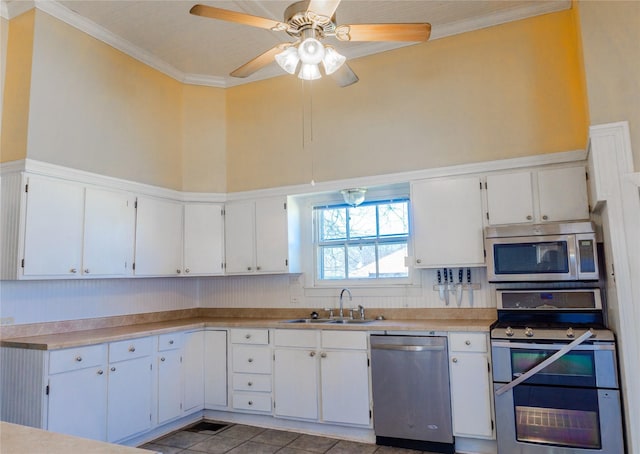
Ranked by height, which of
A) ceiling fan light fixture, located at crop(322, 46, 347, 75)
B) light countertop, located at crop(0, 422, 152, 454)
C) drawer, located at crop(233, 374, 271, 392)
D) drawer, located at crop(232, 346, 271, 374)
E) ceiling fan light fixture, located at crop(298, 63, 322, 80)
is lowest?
drawer, located at crop(233, 374, 271, 392)

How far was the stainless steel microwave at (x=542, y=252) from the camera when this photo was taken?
3.21 meters

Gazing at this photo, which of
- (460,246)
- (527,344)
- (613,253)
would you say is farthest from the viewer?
(460,246)

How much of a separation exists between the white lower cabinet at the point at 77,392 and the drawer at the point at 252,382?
3.90 feet

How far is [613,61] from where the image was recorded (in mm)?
2918

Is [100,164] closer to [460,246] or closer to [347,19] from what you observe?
[347,19]

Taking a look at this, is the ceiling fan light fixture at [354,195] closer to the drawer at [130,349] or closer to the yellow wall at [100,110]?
the yellow wall at [100,110]

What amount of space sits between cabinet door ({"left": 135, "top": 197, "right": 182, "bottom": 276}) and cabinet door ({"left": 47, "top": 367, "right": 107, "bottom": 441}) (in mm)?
1094

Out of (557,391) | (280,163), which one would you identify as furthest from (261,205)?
(557,391)

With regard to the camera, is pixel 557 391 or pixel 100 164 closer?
pixel 557 391

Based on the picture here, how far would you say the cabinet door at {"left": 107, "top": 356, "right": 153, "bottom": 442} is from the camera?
3389mm

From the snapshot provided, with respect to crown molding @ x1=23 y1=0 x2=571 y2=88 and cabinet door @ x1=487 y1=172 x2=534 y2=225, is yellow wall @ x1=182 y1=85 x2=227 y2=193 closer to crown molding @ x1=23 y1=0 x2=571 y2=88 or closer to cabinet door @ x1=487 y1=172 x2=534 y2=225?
crown molding @ x1=23 y1=0 x2=571 y2=88

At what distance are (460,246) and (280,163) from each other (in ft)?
6.79

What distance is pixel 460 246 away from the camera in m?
3.71

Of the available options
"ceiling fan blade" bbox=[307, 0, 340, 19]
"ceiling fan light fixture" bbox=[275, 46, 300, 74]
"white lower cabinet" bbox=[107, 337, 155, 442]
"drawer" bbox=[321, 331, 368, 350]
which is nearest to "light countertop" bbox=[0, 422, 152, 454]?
"ceiling fan blade" bbox=[307, 0, 340, 19]
